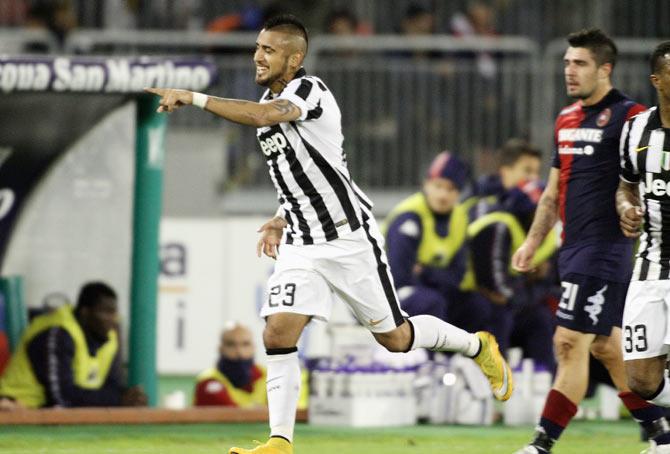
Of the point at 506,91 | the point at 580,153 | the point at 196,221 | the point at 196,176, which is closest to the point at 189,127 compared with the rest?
the point at 196,176

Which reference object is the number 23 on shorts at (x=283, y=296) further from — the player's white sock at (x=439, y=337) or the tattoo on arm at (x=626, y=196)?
the tattoo on arm at (x=626, y=196)

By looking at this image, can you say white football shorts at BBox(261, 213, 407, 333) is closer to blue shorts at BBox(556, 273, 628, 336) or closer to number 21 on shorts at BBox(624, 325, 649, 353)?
blue shorts at BBox(556, 273, 628, 336)

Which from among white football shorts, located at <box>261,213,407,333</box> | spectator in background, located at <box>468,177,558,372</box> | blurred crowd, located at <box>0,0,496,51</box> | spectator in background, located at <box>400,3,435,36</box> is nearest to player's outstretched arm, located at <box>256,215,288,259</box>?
white football shorts, located at <box>261,213,407,333</box>

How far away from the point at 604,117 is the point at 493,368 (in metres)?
1.47

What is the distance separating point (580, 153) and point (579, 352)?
1.06m

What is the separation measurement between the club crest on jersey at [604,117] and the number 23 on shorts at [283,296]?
197cm

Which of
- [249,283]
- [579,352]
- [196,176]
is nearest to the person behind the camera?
[579,352]

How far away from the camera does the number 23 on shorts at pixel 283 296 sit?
842 centimetres

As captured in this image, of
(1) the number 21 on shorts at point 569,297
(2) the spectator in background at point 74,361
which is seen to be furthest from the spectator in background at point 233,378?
(1) the number 21 on shorts at point 569,297

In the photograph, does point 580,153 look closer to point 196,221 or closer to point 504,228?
point 504,228

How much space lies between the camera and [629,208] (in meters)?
8.60

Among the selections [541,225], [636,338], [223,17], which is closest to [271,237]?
[541,225]

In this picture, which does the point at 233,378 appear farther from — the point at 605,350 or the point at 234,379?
the point at 605,350

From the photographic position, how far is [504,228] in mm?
12906
